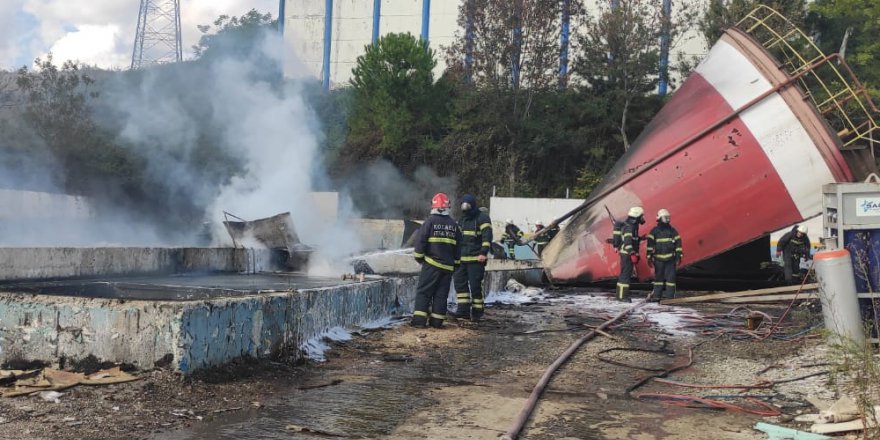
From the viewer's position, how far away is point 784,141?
1163 centimetres

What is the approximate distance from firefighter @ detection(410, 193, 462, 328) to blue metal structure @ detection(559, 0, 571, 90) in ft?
66.2

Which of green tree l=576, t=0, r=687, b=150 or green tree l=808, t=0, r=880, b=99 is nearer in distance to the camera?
green tree l=808, t=0, r=880, b=99

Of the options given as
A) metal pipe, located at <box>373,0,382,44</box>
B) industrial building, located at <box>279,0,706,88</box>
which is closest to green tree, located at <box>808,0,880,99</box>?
industrial building, located at <box>279,0,706,88</box>

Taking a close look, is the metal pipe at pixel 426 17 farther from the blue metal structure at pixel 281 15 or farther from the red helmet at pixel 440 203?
the red helmet at pixel 440 203

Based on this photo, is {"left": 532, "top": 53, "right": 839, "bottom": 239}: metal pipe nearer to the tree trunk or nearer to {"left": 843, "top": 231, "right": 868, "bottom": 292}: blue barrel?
{"left": 843, "top": 231, "right": 868, "bottom": 292}: blue barrel

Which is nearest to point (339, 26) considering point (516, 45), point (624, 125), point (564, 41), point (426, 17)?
point (426, 17)

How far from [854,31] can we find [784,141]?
2026 centimetres

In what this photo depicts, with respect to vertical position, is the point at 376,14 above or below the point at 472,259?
above

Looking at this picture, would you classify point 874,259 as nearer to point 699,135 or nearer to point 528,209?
point 699,135

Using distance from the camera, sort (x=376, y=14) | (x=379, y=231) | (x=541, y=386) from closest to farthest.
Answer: (x=541, y=386) < (x=379, y=231) < (x=376, y=14)

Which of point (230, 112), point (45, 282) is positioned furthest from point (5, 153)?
point (45, 282)

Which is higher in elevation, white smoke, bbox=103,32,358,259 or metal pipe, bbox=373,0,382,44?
metal pipe, bbox=373,0,382,44

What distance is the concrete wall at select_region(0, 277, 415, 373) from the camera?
4988 millimetres

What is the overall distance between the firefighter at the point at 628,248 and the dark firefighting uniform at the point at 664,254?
307 millimetres
